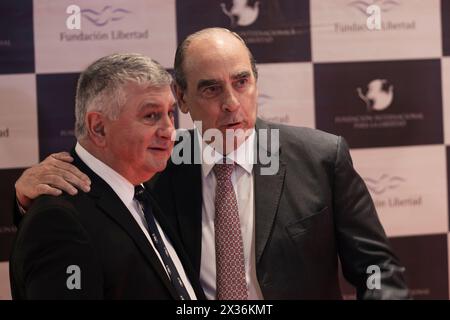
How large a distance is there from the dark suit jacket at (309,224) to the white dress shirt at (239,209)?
0.10 feet

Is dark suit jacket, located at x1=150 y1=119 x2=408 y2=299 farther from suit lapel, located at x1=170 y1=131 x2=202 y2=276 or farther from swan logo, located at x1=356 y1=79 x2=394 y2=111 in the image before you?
swan logo, located at x1=356 y1=79 x2=394 y2=111

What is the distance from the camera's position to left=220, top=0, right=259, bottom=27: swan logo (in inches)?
122

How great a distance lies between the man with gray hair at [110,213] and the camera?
5.42 feet

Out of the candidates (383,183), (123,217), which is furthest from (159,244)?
(383,183)

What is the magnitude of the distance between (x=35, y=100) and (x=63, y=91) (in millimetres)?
134

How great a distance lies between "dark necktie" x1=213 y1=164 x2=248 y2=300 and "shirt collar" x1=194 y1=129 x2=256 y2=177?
0.05 meters

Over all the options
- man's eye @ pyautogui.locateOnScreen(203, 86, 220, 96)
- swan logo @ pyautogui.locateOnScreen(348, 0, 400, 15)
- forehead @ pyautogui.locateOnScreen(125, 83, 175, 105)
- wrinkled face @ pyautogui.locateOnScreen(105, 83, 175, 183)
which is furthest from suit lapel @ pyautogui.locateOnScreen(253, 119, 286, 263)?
swan logo @ pyautogui.locateOnScreen(348, 0, 400, 15)

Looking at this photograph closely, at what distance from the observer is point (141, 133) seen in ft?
6.28

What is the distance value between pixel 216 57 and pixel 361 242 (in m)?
0.79

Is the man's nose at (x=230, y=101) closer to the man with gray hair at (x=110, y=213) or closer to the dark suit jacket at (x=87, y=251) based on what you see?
the man with gray hair at (x=110, y=213)

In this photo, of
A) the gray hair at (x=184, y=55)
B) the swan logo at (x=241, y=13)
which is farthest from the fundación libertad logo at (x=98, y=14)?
the gray hair at (x=184, y=55)

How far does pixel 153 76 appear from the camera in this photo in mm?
1879

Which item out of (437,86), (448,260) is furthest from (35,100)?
(448,260)
